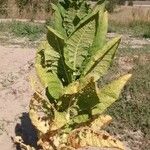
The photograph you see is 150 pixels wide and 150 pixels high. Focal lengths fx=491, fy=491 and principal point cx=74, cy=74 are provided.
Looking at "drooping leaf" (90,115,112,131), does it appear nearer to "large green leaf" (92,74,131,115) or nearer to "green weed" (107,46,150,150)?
"large green leaf" (92,74,131,115)

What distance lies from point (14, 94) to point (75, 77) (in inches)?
119

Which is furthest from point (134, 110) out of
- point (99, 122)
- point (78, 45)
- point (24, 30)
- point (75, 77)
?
point (24, 30)

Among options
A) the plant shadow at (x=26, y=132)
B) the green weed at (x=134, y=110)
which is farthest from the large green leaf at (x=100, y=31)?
the green weed at (x=134, y=110)

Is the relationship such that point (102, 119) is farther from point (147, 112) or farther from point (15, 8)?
point (15, 8)

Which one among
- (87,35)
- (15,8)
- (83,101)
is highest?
(87,35)

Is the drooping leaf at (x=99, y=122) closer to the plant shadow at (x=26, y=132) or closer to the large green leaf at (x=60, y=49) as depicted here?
the large green leaf at (x=60, y=49)

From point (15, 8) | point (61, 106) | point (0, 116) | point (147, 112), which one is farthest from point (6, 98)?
point (15, 8)

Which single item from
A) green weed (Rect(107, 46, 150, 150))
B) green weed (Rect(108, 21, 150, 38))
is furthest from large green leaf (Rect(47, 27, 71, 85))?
green weed (Rect(108, 21, 150, 38))

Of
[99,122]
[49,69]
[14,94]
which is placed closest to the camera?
[49,69]

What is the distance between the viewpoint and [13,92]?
27.6 feet

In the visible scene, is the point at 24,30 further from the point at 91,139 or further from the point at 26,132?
the point at 91,139

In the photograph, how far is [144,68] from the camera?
9.82 metres

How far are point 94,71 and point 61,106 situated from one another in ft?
1.78

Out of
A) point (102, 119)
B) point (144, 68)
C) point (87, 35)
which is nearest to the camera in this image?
point (87, 35)
